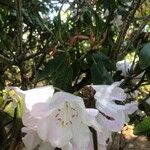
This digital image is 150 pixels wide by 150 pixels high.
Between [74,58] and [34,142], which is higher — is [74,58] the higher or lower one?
the higher one

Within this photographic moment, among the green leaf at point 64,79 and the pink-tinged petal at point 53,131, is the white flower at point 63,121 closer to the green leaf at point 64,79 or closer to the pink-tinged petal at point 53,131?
the pink-tinged petal at point 53,131

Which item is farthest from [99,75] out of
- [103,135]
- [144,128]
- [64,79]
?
[103,135]

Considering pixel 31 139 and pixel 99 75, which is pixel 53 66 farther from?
pixel 31 139

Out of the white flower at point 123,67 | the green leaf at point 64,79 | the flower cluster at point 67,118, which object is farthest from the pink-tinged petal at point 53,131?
the white flower at point 123,67

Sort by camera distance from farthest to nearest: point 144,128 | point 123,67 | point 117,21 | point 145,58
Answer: point 117,21 < point 123,67 < point 145,58 < point 144,128

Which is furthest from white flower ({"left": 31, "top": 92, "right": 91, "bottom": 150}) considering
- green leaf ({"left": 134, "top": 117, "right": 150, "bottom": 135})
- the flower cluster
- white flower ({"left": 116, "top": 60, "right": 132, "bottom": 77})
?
white flower ({"left": 116, "top": 60, "right": 132, "bottom": 77})

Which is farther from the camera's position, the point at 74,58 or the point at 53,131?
the point at 74,58
